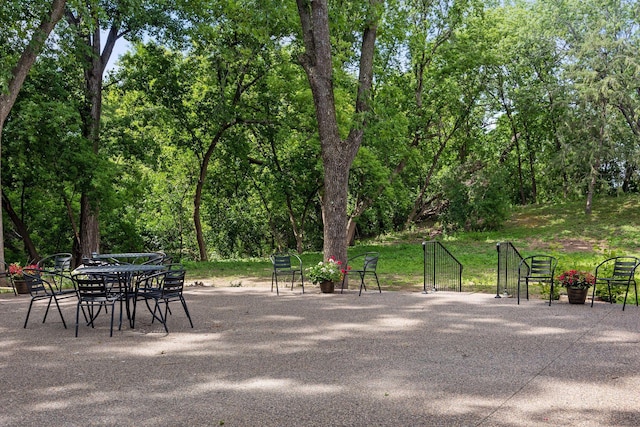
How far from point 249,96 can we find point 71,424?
61.4 feet

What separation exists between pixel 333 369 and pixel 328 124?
23.2 feet

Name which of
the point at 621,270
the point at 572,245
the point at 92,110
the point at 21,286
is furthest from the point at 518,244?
the point at 21,286

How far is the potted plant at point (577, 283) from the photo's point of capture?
9.02 metres

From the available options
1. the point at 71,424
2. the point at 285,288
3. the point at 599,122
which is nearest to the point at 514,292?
the point at 285,288

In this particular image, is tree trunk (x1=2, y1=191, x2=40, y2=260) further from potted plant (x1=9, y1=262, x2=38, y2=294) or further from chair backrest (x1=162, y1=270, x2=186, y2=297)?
chair backrest (x1=162, y1=270, x2=186, y2=297)

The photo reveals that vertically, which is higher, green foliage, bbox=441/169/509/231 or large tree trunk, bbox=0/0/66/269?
large tree trunk, bbox=0/0/66/269

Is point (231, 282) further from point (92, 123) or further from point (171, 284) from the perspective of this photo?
point (92, 123)

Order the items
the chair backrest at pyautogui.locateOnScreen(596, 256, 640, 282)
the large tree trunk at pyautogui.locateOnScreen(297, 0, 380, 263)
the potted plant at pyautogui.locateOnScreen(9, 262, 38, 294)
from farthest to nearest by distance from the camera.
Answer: the large tree trunk at pyautogui.locateOnScreen(297, 0, 380, 263)
the potted plant at pyautogui.locateOnScreen(9, 262, 38, 294)
the chair backrest at pyautogui.locateOnScreen(596, 256, 640, 282)

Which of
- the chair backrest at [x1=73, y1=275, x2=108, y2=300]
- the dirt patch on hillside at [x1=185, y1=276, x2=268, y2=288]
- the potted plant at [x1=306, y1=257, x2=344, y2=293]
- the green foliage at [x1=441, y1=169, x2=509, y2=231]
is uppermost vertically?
the green foliage at [x1=441, y1=169, x2=509, y2=231]

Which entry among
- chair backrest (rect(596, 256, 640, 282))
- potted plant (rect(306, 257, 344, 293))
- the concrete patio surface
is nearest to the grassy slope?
potted plant (rect(306, 257, 344, 293))

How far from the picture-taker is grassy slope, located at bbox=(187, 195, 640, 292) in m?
15.5

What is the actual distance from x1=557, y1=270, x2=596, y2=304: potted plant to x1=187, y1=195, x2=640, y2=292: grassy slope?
247 cm

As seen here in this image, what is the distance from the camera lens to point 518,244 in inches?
896

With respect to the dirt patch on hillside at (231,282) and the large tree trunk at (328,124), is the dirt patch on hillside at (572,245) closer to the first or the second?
the dirt patch on hillside at (231,282)
